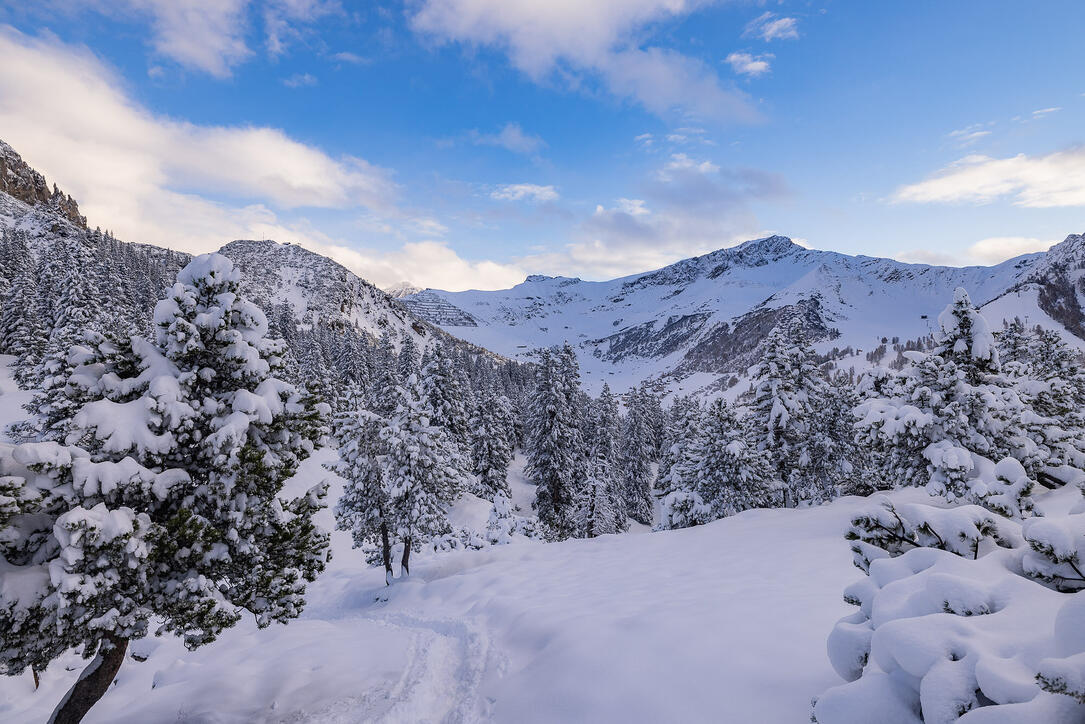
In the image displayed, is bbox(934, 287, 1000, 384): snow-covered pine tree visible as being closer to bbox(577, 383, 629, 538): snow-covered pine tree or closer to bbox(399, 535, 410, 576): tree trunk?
bbox(399, 535, 410, 576): tree trunk

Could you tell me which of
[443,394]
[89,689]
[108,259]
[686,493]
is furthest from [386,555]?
[108,259]

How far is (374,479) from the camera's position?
21391mm

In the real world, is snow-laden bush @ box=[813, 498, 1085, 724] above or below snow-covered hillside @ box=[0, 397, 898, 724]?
above

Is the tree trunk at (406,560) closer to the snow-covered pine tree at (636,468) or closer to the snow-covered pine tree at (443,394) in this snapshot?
the snow-covered pine tree at (443,394)

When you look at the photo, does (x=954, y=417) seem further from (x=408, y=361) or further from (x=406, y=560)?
(x=408, y=361)

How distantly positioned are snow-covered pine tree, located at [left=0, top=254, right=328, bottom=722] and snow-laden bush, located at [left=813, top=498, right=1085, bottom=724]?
8.55 metres

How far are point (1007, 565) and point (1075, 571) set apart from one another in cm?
43

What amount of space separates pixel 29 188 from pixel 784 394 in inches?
8946

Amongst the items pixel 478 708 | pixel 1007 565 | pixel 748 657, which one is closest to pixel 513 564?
pixel 478 708

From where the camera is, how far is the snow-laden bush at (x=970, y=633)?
2.78m

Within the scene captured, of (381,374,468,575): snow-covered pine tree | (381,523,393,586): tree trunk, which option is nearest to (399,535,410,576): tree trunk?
(381,374,468,575): snow-covered pine tree

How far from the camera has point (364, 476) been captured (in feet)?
70.3

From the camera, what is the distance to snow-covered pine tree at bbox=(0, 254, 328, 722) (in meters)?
6.25

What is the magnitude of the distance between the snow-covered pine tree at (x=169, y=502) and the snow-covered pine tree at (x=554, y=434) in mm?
24981
